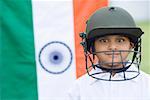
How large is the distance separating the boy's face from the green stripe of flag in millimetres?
707

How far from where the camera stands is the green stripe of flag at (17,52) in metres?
1.80

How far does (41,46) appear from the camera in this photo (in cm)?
185

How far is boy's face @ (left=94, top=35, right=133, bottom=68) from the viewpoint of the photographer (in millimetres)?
1146

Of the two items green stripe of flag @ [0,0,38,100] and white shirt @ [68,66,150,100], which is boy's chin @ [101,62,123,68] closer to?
white shirt @ [68,66,150,100]

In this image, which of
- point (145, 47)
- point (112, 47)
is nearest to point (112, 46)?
point (112, 47)

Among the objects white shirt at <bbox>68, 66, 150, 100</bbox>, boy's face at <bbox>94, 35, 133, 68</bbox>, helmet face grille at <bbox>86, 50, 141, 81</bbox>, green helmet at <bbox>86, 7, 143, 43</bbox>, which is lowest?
white shirt at <bbox>68, 66, 150, 100</bbox>

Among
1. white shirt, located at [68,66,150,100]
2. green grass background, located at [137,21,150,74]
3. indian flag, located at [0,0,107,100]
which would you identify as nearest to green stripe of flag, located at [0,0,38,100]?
indian flag, located at [0,0,107,100]

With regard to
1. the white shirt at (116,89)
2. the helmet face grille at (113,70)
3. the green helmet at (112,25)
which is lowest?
the white shirt at (116,89)

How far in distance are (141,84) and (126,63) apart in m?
0.09

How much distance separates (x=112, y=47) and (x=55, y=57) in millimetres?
758

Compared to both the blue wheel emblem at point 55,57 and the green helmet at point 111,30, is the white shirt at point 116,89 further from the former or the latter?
the blue wheel emblem at point 55,57

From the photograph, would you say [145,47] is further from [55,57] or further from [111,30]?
[111,30]

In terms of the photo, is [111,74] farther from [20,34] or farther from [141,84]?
[20,34]

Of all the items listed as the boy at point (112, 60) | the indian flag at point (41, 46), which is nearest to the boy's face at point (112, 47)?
the boy at point (112, 60)
